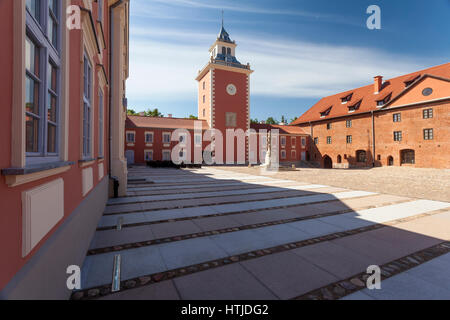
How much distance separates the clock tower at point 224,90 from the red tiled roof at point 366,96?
13617mm

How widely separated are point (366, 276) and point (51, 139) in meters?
4.23

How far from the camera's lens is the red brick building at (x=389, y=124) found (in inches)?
945

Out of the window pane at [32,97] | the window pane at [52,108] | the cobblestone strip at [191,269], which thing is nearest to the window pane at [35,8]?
the window pane at [32,97]

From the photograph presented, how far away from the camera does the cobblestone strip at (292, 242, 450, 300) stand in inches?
104

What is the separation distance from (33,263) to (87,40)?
3.85 meters

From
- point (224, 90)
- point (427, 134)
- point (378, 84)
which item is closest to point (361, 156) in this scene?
point (427, 134)

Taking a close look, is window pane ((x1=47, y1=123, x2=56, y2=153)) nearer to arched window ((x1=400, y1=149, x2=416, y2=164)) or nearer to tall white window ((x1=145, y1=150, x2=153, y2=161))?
tall white window ((x1=145, y1=150, x2=153, y2=161))

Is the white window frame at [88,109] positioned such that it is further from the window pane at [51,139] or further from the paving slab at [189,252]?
the paving slab at [189,252]

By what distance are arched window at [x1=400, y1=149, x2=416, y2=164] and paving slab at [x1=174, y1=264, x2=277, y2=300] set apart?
31319mm

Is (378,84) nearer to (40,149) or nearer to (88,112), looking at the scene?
(88,112)

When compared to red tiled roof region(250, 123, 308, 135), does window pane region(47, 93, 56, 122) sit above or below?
below

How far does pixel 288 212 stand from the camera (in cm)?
636

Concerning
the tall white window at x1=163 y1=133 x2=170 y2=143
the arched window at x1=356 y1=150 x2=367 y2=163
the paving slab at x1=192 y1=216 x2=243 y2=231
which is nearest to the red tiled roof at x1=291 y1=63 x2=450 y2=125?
the arched window at x1=356 y1=150 x2=367 y2=163
